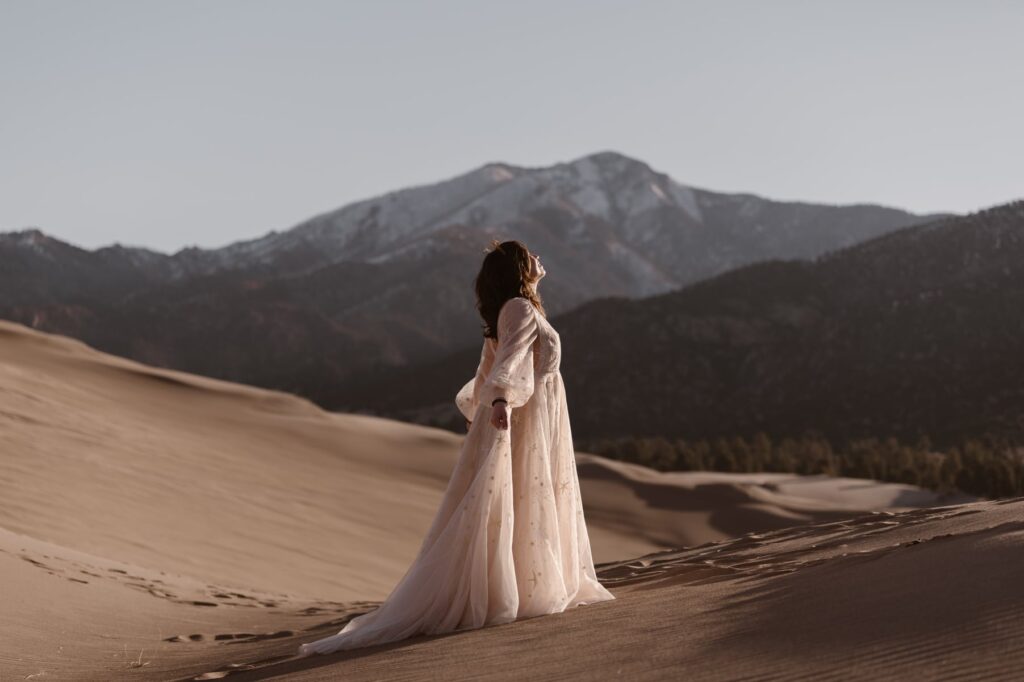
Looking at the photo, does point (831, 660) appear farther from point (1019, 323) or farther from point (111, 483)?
point (1019, 323)

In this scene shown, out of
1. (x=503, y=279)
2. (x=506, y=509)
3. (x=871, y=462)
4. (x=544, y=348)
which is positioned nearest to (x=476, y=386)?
(x=544, y=348)

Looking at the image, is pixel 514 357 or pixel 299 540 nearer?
pixel 514 357

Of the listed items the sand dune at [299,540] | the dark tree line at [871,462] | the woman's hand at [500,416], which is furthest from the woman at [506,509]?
the dark tree line at [871,462]

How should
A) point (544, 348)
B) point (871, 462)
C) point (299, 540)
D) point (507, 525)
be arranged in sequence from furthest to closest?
1. point (871, 462)
2. point (299, 540)
3. point (544, 348)
4. point (507, 525)

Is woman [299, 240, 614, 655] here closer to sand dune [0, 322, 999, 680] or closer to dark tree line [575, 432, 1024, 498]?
sand dune [0, 322, 999, 680]

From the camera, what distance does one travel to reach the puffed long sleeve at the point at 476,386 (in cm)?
616

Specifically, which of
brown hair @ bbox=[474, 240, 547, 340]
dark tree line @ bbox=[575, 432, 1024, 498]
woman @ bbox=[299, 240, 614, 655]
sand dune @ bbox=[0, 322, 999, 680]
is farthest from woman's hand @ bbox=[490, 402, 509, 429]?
dark tree line @ bbox=[575, 432, 1024, 498]

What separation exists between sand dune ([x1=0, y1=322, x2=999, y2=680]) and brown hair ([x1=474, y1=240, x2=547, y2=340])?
1497mm

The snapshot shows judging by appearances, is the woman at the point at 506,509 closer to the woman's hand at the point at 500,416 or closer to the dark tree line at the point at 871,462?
the woman's hand at the point at 500,416

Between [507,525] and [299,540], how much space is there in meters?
8.81

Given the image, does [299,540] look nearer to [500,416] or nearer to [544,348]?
[544,348]

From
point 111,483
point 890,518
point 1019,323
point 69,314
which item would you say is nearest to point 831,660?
point 890,518

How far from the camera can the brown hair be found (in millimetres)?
6008

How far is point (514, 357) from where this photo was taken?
19.1ft
